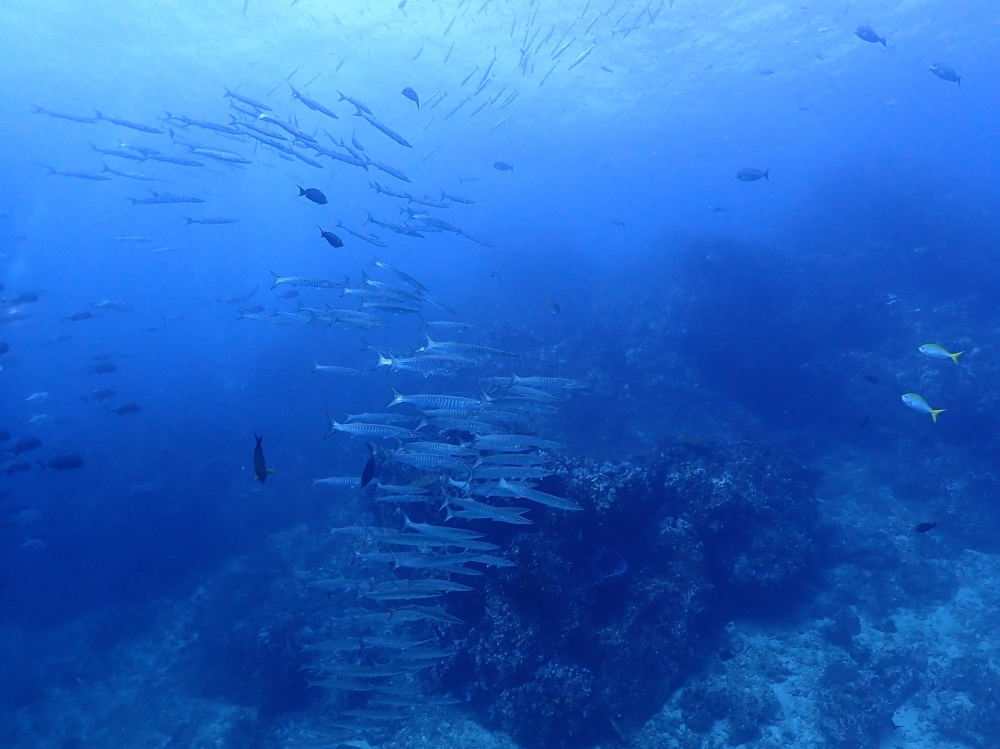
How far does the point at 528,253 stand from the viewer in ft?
123

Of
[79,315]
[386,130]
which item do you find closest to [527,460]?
[386,130]

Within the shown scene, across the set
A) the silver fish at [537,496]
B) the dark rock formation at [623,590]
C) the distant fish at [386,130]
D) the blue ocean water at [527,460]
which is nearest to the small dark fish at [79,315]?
the blue ocean water at [527,460]

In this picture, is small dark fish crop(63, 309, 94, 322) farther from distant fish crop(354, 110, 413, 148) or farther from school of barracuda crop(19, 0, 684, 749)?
distant fish crop(354, 110, 413, 148)

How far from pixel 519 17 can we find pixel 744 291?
19157 mm

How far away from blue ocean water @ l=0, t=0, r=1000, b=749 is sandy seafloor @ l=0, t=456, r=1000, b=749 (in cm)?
6

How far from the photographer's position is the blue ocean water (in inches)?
287

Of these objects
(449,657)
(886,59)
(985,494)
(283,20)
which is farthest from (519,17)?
(886,59)

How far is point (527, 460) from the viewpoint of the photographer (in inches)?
283

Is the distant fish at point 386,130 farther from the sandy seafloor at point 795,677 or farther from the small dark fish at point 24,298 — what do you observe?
the small dark fish at point 24,298

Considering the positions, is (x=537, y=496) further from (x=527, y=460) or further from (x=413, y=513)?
(x=413, y=513)

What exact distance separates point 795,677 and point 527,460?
18.8ft

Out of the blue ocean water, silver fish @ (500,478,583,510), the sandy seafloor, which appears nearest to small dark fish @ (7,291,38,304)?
the blue ocean water

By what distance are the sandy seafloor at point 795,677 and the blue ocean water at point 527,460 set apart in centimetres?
6

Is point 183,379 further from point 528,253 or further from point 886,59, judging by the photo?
point 886,59
